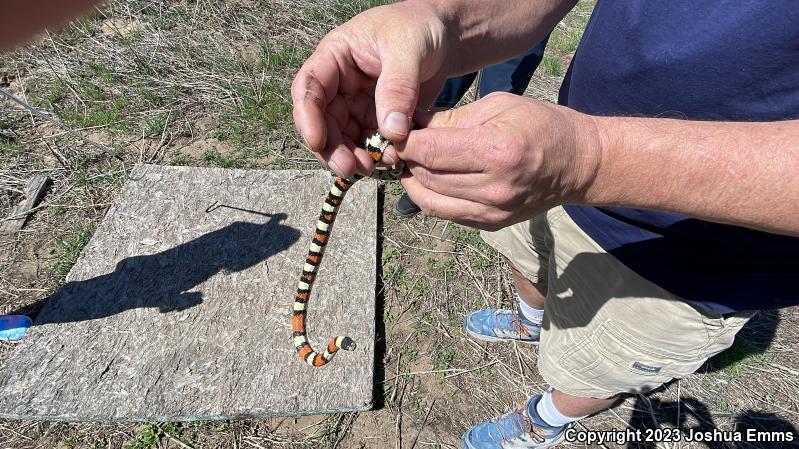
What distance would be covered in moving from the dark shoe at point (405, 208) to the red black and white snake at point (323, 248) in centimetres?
145

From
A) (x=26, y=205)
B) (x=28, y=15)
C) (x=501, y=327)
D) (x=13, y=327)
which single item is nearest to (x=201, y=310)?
(x=13, y=327)

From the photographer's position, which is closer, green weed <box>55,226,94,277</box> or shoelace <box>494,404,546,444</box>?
shoelace <box>494,404,546,444</box>

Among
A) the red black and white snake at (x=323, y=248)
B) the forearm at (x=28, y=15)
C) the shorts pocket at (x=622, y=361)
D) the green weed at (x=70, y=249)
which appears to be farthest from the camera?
the green weed at (x=70, y=249)

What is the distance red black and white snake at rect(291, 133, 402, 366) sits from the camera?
A: 166cm

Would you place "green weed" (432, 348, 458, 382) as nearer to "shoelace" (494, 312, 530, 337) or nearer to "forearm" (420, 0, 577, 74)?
"shoelace" (494, 312, 530, 337)

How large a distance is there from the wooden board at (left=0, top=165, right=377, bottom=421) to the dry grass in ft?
0.52

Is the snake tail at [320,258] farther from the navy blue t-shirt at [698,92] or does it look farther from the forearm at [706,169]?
the navy blue t-shirt at [698,92]

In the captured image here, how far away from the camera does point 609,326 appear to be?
1886 mm

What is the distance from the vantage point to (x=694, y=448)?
108 inches

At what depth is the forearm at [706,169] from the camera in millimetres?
1120

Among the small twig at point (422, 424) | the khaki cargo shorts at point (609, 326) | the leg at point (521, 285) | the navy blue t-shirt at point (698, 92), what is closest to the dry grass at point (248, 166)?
the small twig at point (422, 424)

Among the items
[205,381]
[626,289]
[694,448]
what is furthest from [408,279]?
[694,448]

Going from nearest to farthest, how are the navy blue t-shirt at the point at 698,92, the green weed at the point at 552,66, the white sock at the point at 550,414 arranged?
the navy blue t-shirt at the point at 698,92 < the white sock at the point at 550,414 < the green weed at the point at 552,66

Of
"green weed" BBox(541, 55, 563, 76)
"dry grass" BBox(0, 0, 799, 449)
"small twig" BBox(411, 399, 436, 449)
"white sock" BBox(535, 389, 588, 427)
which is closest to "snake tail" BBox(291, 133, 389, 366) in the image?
"dry grass" BBox(0, 0, 799, 449)
